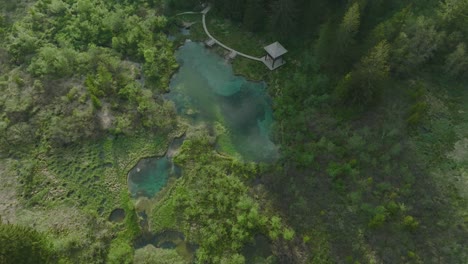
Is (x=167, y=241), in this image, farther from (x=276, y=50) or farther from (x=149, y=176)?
(x=276, y=50)

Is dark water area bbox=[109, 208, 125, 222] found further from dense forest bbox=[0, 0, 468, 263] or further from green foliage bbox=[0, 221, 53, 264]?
green foliage bbox=[0, 221, 53, 264]

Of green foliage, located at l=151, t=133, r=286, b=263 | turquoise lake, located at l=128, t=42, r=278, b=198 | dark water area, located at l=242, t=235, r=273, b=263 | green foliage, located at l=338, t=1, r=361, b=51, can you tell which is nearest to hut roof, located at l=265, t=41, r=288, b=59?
turquoise lake, located at l=128, t=42, r=278, b=198

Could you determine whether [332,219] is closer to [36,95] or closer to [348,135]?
[348,135]

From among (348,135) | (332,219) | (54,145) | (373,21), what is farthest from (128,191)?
(373,21)

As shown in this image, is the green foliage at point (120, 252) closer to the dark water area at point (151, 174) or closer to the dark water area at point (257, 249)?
the dark water area at point (151, 174)

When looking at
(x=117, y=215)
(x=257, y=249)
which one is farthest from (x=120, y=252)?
(x=257, y=249)

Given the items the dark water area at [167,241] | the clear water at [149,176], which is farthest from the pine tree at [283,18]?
the dark water area at [167,241]

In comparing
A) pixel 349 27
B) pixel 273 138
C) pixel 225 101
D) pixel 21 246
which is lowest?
pixel 21 246
